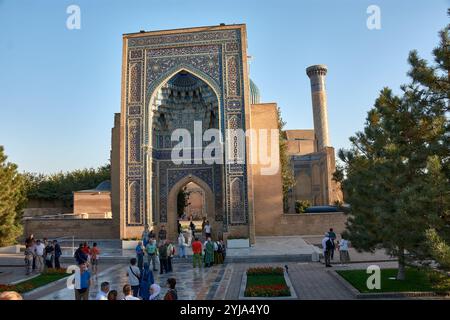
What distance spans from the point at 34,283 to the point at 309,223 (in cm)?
1159

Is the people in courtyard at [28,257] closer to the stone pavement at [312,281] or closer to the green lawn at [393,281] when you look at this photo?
the stone pavement at [312,281]

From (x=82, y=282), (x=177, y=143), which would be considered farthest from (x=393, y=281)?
(x=177, y=143)

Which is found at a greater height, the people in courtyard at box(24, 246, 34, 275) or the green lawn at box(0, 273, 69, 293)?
the people in courtyard at box(24, 246, 34, 275)

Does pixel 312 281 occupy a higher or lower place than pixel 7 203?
lower

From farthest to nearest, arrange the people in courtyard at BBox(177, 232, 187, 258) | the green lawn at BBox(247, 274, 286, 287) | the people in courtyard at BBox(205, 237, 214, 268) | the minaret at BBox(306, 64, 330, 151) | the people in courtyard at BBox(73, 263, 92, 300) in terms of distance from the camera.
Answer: the minaret at BBox(306, 64, 330, 151), the people in courtyard at BBox(177, 232, 187, 258), the people in courtyard at BBox(205, 237, 214, 268), the green lawn at BBox(247, 274, 286, 287), the people in courtyard at BBox(73, 263, 92, 300)

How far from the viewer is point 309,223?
16.5 m

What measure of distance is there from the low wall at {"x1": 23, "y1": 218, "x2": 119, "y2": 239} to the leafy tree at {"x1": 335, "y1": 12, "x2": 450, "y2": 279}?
1153 cm

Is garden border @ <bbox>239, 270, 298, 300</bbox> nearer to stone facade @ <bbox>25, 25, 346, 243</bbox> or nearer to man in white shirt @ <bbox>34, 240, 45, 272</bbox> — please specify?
stone facade @ <bbox>25, 25, 346, 243</bbox>

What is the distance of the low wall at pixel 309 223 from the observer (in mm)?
16344

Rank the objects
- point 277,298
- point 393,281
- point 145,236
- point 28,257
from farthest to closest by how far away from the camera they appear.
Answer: point 145,236 → point 28,257 → point 393,281 → point 277,298

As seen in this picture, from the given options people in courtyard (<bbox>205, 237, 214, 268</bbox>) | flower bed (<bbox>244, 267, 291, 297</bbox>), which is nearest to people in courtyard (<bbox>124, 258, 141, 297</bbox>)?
flower bed (<bbox>244, 267, 291, 297</bbox>)

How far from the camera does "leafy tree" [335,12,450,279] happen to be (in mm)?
5086

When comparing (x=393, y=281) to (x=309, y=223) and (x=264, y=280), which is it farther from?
(x=309, y=223)

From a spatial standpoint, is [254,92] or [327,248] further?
[254,92]
